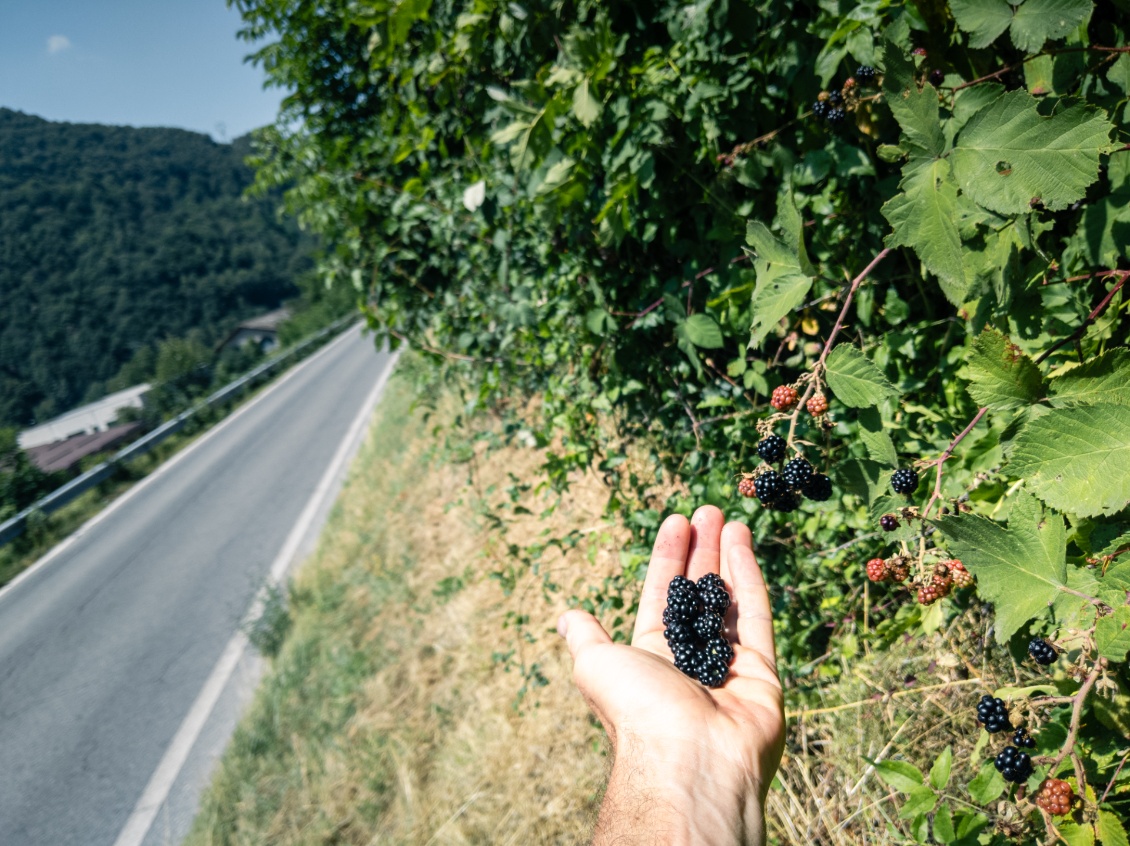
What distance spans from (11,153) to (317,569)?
106441 millimetres

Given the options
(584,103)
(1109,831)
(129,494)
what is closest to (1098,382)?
(1109,831)

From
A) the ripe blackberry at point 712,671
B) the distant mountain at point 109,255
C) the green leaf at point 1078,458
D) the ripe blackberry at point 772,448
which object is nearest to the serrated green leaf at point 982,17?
the green leaf at point 1078,458

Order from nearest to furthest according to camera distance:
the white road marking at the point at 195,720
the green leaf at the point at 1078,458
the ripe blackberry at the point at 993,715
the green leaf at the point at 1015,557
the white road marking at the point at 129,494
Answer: the green leaf at the point at 1078,458 < the green leaf at the point at 1015,557 < the ripe blackberry at the point at 993,715 < the white road marking at the point at 195,720 < the white road marking at the point at 129,494

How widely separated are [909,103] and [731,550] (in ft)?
4.36

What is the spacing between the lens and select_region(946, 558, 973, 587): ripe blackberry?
1.14 meters

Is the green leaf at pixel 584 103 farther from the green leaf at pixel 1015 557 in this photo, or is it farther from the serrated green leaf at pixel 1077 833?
the serrated green leaf at pixel 1077 833

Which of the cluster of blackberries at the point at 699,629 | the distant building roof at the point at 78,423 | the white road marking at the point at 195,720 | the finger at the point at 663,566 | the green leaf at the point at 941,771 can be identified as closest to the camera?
the green leaf at the point at 941,771

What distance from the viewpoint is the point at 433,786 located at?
351 centimetres

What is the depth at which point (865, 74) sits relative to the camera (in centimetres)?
159

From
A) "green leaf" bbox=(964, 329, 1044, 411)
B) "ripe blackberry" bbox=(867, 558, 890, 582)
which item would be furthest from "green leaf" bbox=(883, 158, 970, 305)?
"ripe blackberry" bbox=(867, 558, 890, 582)

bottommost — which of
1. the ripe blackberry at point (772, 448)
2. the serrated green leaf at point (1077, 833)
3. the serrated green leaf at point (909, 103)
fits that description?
the serrated green leaf at point (1077, 833)

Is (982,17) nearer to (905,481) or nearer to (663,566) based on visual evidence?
(905,481)

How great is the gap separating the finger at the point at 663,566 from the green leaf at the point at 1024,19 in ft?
4.74

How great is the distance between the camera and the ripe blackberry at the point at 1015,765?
1.31 metres
